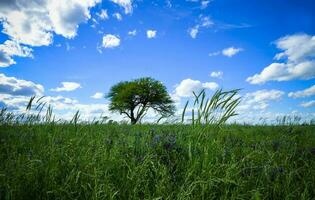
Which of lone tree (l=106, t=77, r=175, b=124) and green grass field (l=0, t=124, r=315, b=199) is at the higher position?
lone tree (l=106, t=77, r=175, b=124)

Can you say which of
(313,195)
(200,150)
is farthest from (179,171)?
(313,195)

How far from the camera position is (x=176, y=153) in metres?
4.07

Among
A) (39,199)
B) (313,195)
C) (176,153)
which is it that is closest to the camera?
(39,199)

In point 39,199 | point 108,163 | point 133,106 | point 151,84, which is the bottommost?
point 39,199

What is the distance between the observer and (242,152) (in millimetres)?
5031

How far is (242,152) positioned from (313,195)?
66.0 inches

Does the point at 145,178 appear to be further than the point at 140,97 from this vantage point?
No

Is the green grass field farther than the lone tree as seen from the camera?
No

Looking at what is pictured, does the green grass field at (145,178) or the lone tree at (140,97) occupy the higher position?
the lone tree at (140,97)

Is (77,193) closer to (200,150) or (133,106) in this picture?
(200,150)

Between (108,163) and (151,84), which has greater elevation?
(151,84)

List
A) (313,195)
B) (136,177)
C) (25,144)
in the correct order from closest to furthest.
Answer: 1. (136,177)
2. (313,195)
3. (25,144)

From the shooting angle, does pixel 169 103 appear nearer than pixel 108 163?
No

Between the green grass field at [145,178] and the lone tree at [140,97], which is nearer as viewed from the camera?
the green grass field at [145,178]
